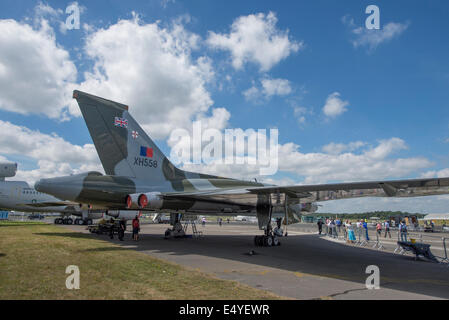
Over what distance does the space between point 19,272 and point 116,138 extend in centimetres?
732

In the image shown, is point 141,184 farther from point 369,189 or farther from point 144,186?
point 369,189

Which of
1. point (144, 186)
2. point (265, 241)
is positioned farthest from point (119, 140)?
point (265, 241)

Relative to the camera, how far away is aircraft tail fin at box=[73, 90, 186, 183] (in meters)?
11.7

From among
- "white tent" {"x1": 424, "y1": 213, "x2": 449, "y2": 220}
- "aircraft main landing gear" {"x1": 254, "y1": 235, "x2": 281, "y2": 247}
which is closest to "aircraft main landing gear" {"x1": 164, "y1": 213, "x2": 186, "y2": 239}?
"aircraft main landing gear" {"x1": 254, "y1": 235, "x2": 281, "y2": 247}

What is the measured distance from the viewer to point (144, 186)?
12438 millimetres

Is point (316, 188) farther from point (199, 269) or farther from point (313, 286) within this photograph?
point (199, 269)

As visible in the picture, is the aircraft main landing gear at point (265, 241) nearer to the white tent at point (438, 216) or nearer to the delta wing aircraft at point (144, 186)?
the delta wing aircraft at point (144, 186)

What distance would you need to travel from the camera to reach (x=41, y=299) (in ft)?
13.5

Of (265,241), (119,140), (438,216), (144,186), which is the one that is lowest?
(438,216)

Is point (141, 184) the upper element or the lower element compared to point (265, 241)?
upper

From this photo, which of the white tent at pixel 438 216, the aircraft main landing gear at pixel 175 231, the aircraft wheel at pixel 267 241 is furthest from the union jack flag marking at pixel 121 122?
the white tent at pixel 438 216

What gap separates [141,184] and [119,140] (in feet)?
7.32
